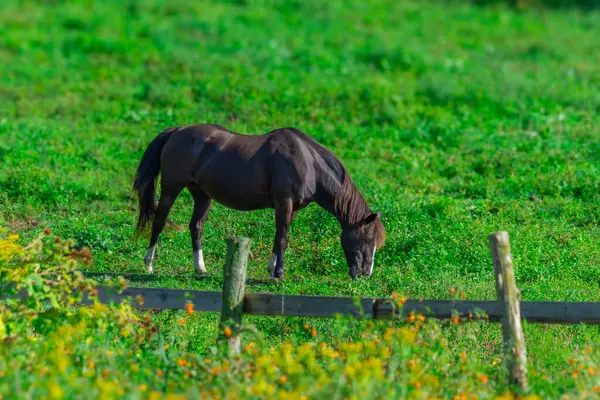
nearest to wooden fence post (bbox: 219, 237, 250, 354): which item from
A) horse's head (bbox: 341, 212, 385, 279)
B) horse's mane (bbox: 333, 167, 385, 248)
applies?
horse's head (bbox: 341, 212, 385, 279)

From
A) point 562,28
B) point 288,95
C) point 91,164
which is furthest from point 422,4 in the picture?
point 91,164

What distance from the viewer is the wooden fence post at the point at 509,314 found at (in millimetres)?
7270

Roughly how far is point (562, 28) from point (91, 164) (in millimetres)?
16653

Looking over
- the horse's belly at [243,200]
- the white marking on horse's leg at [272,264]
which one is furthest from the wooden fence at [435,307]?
the horse's belly at [243,200]

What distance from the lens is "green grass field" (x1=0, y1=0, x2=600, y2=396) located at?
38.1 ft

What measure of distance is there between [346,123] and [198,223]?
6546 millimetres

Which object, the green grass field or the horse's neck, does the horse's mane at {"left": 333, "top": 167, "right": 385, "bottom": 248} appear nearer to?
the horse's neck

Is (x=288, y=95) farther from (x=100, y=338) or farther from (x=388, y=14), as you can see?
(x=100, y=338)

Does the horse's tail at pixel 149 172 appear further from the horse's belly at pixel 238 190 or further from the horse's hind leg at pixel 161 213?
the horse's belly at pixel 238 190

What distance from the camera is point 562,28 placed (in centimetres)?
2617

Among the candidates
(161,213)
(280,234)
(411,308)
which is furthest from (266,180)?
(411,308)

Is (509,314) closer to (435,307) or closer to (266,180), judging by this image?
(435,307)

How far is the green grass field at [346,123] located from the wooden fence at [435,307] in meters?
0.55

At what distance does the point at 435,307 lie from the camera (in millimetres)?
7480
